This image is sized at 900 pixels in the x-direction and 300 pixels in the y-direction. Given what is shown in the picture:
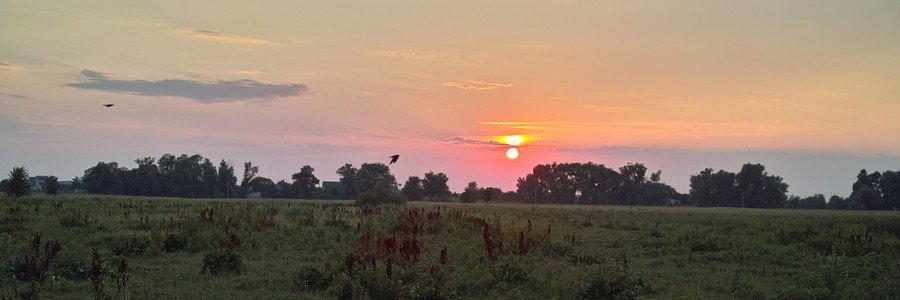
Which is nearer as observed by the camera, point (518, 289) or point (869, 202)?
point (518, 289)

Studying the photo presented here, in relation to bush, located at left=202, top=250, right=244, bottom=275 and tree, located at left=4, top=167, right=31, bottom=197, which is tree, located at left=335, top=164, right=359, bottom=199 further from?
bush, located at left=202, top=250, right=244, bottom=275

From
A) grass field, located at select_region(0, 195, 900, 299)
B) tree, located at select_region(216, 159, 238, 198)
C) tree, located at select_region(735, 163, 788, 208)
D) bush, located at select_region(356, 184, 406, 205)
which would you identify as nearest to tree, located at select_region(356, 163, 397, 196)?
tree, located at select_region(216, 159, 238, 198)

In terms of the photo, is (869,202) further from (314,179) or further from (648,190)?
(314,179)

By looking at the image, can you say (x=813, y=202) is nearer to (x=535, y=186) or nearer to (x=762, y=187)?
(x=762, y=187)

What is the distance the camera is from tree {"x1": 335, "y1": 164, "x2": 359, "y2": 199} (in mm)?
135625

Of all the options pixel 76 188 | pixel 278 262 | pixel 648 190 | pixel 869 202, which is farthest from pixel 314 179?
pixel 278 262

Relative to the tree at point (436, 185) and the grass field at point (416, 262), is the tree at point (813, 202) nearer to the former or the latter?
the tree at point (436, 185)

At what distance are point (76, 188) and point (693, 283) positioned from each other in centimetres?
14699

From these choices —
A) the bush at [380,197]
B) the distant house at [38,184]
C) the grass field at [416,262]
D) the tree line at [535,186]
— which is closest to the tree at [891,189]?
the tree line at [535,186]

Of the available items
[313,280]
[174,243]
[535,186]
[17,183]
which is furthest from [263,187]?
[313,280]

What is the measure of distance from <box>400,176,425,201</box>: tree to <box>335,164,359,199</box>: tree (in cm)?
1111

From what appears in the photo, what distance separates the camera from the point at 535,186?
147m

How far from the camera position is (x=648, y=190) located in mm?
134625

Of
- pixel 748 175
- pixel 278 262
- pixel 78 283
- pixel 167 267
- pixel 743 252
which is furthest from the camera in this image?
pixel 748 175
